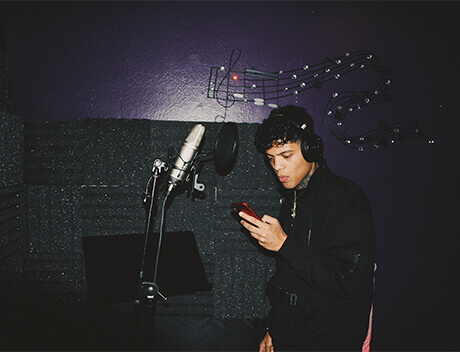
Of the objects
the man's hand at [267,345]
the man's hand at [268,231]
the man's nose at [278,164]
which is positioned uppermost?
the man's nose at [278,164]

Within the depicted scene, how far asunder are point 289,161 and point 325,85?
92 cm

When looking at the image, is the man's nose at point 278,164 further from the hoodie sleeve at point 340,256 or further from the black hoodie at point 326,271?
the hoodie sleeve at point 340,256

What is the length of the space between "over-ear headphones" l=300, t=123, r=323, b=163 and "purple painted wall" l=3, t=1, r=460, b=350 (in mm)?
704

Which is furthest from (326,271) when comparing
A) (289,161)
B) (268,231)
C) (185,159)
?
(185,159)

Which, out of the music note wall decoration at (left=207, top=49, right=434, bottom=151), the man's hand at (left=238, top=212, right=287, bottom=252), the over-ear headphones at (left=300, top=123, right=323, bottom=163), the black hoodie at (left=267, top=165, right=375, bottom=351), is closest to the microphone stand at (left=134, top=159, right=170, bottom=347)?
the man's hand at (left=238, top=212, right=287, bottom=252)

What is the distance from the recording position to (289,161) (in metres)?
1.37

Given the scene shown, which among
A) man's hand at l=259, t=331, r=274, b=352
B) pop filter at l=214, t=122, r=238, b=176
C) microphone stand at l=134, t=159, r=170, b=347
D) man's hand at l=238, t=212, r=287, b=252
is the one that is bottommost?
man's hand at l=259, t=331, r=274, b=352

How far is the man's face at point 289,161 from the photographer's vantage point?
137 centimetres

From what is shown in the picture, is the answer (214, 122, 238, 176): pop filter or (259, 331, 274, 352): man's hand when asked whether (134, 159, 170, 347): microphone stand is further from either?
(259, 331, 274, 352): man's hand

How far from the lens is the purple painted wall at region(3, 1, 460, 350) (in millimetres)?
1899

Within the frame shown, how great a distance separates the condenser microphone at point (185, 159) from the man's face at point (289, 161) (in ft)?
1.44

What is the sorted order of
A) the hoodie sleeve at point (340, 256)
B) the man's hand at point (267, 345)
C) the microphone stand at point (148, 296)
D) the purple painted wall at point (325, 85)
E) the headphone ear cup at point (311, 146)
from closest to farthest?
the microphone stand at point (148, 296) → the hoodie sleeve at point (340, 256) → the headphone ear cup at point (311, 146) → the man's hand at point (267, 345) → the purple painted wall at point (325, 85)

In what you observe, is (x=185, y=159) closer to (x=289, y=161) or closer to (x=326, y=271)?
(x=289, y=161)

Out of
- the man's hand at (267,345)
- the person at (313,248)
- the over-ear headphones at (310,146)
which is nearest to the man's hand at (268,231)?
the person at (313,248)
